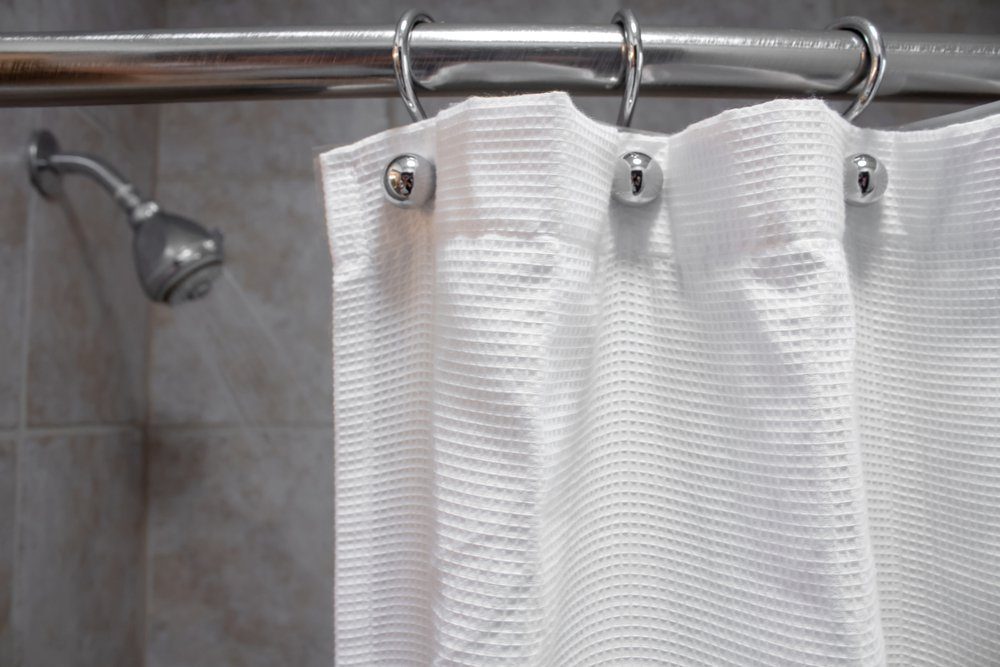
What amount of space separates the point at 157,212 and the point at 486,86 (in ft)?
1.57

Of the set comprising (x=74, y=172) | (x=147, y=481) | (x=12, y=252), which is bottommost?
(x=147, y=481)

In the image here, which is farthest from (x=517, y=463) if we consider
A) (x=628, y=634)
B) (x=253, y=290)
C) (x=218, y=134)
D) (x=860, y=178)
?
(x=218, y=134)

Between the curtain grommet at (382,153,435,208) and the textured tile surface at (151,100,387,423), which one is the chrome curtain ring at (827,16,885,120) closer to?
the curtain grommet at (382,153,435,208)

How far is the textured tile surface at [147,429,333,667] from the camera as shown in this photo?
86cm

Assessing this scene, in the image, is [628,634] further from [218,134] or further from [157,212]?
[218,134]

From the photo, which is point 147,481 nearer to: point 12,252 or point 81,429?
point 81,429

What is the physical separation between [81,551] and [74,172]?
41cm

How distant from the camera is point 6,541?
58cm

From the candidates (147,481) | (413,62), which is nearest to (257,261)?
(147,481)

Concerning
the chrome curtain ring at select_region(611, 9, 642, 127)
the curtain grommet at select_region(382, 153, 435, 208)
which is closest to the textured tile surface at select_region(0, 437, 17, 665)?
the curtain grommet at select_region(382, 153, 435, 208)

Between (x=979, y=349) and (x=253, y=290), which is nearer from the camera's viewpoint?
(x=979, y=349)

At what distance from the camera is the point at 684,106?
3.03ft

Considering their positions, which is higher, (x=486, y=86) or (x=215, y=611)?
(x=486, y=86)

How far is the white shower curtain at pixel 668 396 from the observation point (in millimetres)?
283
